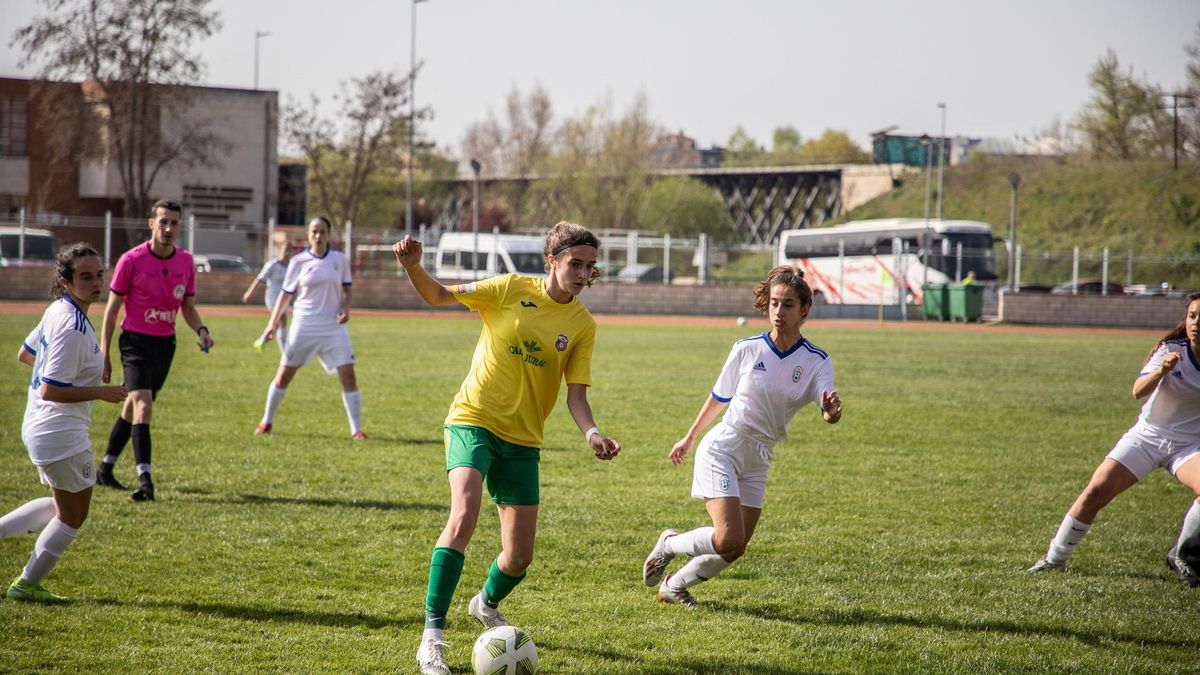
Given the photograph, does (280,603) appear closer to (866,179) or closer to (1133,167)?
(1133,167)

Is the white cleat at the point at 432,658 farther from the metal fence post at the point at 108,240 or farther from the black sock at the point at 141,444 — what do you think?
the metal fence post at the point at 108,240

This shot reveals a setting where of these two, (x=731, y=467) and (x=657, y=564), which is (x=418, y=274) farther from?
(x=657, y=564)

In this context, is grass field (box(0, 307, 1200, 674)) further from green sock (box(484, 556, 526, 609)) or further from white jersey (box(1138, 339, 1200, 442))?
white jersey (box(1138, 339, 1200, 442))

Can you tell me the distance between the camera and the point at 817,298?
4119 centimetres

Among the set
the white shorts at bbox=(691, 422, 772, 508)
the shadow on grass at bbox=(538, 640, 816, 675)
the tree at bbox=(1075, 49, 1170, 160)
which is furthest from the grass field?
the tree at bbox=(1075, 49, 1170, 160)

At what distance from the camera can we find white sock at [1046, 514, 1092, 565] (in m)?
6.57

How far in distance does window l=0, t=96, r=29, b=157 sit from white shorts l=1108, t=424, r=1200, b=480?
51.1 meters

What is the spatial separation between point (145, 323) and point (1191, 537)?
7.10 metres

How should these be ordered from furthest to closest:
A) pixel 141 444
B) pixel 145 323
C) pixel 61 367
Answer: pixel 145 323
pixel 141 444
pixel 61 367

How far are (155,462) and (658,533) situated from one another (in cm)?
460

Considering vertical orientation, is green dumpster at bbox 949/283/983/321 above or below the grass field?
above

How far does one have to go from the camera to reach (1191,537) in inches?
261

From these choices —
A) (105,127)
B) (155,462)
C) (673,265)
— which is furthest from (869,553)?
(105,127)

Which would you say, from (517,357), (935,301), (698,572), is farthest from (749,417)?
(935,301)
